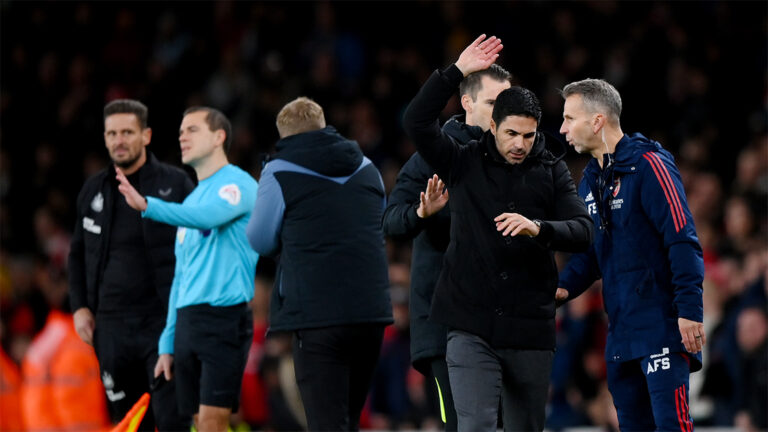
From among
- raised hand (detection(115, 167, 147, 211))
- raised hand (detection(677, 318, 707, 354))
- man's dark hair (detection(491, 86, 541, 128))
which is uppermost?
man's dark hair (detection(491, 86, 541, 128))

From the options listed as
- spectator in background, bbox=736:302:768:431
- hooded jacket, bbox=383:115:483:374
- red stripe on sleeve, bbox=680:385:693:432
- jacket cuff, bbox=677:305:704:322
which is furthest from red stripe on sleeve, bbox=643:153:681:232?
spectator in background, bbox=736:302:768:431

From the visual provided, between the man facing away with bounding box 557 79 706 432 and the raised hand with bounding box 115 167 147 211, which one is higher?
the raised hand with bounding box 115 167 147 211

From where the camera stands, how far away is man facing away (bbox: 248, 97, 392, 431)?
676 cm

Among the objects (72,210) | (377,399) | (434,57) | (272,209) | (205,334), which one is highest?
(434,57)

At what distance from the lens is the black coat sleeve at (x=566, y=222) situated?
581 centimetres

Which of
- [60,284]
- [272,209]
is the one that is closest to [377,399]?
[60,284]

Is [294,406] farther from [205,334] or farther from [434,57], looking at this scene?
[434,57]

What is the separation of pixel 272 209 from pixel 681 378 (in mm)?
2340

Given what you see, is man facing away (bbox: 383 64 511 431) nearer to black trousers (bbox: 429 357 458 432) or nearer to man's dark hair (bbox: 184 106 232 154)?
black trousers (bbox: 429 357 458 432)

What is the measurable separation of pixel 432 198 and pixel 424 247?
1.98ft

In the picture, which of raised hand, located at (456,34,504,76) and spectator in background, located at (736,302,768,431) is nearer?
raised hand, located at (456,34,504,76)

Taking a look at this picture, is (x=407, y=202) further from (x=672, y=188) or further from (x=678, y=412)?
(x=678, y=412)

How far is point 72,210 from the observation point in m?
14.9

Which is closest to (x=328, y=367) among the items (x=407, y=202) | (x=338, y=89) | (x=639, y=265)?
(x=407, y=202)
